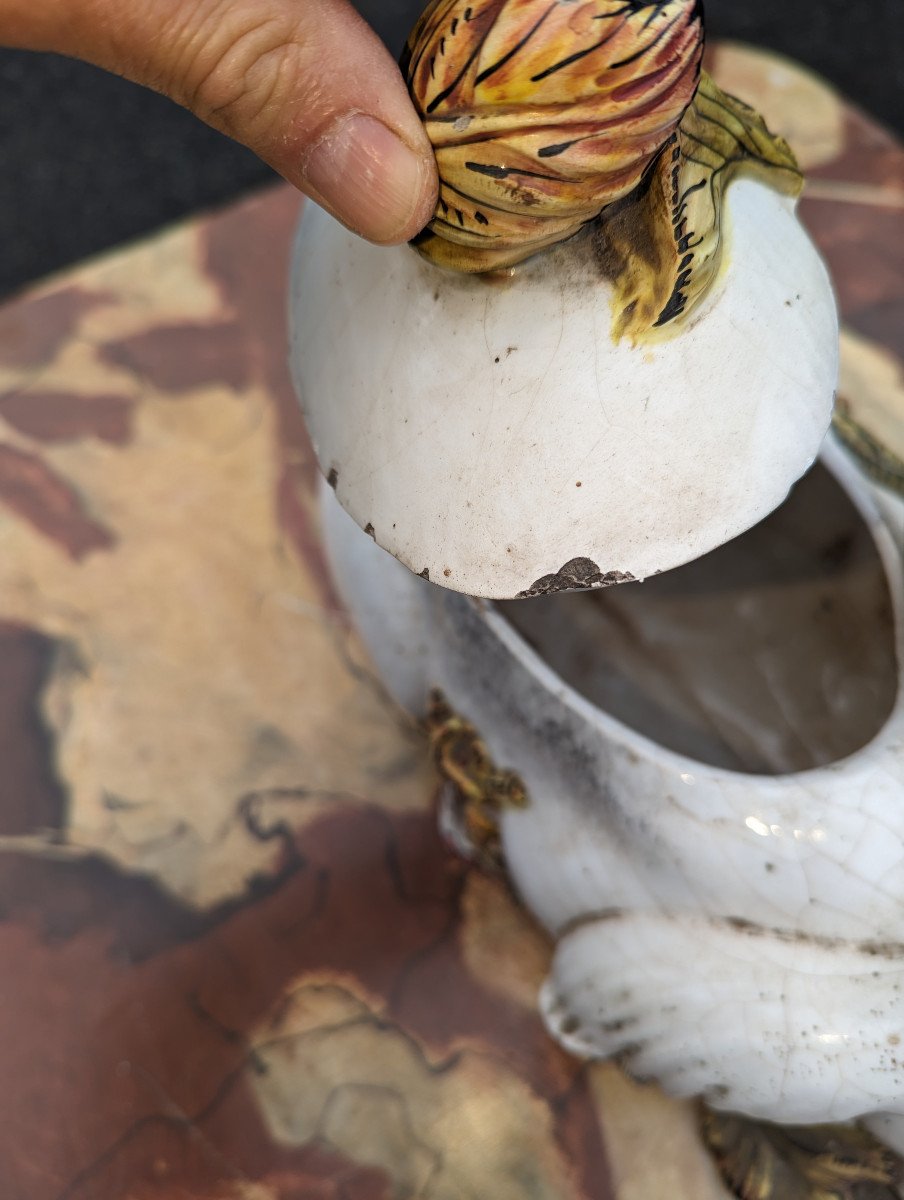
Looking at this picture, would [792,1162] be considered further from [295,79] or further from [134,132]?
[134,132]

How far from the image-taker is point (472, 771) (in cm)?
71

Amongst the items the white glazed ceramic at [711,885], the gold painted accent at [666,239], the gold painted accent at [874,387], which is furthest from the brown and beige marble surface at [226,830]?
the gold painted accent at [666,239]

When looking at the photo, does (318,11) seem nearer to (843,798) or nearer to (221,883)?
(843,798)

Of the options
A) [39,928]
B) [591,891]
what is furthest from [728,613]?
[39,928]

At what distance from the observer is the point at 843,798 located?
58 cm

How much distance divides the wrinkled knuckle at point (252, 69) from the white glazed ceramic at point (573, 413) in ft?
0.25

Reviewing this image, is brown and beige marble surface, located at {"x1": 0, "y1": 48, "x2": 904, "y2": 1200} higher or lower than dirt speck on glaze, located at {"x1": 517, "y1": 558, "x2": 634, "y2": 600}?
lower

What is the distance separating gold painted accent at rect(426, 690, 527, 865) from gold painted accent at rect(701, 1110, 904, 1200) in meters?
0.22

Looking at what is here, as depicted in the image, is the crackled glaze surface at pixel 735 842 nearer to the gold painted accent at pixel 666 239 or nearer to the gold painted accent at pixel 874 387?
the gold painted accent at pixel 666 239

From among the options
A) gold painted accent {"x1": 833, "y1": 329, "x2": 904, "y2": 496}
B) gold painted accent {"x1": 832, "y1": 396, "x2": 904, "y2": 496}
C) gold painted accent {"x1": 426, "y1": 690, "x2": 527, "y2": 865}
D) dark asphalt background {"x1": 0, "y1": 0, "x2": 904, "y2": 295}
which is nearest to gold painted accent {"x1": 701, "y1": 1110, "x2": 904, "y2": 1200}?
gold painted accent {"x1": 426, "y1": 690, "x2": 527, "y2": 865}

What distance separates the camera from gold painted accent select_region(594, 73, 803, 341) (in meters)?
0.47

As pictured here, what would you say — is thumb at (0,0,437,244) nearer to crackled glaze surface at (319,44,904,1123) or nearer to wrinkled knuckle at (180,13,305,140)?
wrinkled knuckle at (180,13,305,140)

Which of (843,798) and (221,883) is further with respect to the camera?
(221,883)

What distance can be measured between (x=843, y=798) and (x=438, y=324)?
10.7 inches
